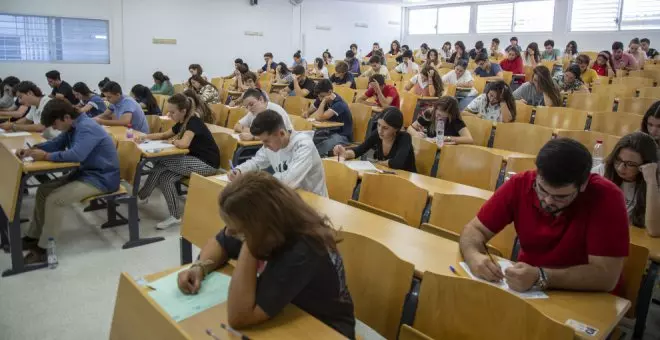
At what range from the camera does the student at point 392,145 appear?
3.84m

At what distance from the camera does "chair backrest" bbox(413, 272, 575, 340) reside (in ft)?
4.75

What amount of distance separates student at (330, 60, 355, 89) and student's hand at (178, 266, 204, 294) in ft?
25.2

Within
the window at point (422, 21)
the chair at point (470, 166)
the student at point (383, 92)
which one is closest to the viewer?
the chair at point (470, 166)

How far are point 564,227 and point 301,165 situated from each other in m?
1.68

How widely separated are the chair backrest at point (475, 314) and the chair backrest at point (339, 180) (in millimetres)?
1524

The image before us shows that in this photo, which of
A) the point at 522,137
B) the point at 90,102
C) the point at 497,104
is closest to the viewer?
the point at 522,137

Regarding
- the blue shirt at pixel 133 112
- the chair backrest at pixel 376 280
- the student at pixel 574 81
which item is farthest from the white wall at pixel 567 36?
the chair backrest at pixel 376 280

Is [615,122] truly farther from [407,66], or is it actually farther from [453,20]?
[453,20]

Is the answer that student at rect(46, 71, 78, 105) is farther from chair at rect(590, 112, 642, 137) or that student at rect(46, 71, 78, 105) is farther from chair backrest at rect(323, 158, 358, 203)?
chair at rect(590, 112, 642, 137)

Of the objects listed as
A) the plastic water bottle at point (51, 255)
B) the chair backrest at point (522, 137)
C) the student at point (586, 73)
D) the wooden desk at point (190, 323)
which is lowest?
the plastic water bottle at point (51, 255)

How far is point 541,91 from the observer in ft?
20.2

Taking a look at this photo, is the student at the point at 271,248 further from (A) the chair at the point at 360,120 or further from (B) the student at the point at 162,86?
(B) the student at the point at 162,86

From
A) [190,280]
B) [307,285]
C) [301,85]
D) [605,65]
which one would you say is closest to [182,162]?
[190,280]

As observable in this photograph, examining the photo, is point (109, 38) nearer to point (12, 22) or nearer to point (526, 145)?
point (12, 22)
